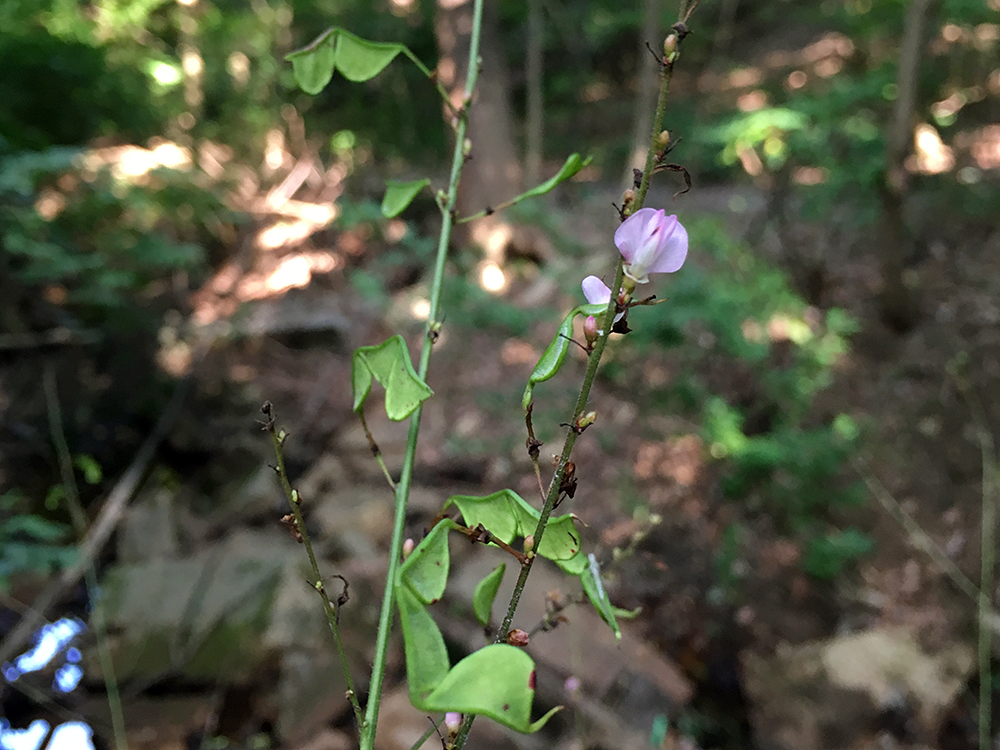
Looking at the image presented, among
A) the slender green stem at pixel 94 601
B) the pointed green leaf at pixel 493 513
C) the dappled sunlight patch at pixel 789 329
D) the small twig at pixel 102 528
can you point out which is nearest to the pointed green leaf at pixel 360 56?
the pointed green leaf at pixel 493 513

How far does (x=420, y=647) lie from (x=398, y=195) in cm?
45

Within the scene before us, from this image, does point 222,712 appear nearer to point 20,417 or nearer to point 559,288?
point 20,417

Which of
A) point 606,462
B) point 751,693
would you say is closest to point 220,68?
point 606,462

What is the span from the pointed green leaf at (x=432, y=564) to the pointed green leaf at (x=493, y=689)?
75 mm

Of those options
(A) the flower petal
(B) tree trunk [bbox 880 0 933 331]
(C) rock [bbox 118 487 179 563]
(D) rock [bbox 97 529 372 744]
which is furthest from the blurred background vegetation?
(A) the flower petal

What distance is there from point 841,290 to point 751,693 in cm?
258

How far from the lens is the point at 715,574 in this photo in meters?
2.46

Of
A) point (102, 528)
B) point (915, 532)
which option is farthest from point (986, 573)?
point (102, 528)

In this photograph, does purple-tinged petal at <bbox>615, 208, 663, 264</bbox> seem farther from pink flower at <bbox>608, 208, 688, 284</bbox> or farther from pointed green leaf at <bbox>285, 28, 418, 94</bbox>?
pointed green leaf at <bbox>285, 28, 418, 94</bbox>

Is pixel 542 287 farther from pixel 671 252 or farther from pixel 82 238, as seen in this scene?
pixel 671 252

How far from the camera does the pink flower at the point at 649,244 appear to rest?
380mm

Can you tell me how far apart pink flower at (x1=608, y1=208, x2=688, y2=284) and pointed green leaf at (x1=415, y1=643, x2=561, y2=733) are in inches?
9.0

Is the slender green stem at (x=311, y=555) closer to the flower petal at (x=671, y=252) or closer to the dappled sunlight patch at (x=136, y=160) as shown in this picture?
the flower petal at (x=671, y=252)

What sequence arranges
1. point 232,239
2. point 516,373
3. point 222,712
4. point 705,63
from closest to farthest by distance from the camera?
point 222,712 < point 516,373 < point 232,239 < point 705,63
